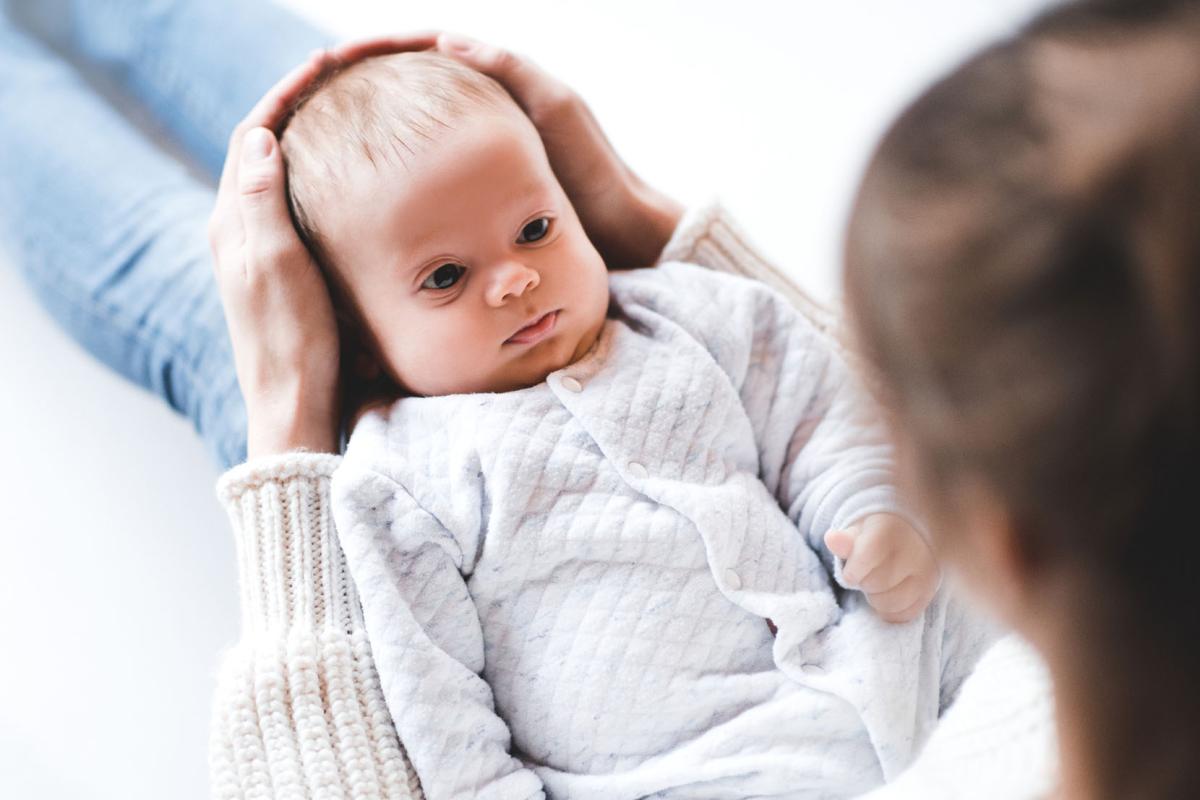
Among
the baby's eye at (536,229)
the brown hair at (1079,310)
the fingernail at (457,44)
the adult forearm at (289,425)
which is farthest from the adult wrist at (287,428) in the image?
the brown hair at (1079,310)

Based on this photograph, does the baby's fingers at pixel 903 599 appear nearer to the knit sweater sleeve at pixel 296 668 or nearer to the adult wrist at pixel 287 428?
the knit sweater sleeve at pixel 296 668

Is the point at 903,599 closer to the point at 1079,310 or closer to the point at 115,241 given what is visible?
the point at 1079,310

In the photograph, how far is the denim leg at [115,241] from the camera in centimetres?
121

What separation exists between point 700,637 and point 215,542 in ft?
1.94

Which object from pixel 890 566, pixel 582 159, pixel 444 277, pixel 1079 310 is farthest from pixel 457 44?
pixel 1079 310

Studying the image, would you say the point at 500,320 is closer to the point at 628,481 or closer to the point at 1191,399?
the point at 628,481

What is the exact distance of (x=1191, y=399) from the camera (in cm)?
33

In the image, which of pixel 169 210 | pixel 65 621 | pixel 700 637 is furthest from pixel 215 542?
pixel 700 637

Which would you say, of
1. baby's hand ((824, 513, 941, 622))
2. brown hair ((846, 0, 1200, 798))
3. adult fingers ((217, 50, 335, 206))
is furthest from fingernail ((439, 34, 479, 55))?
brown hair ((846, 0, 1200, 798))

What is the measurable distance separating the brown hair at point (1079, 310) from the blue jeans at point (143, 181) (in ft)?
2.83

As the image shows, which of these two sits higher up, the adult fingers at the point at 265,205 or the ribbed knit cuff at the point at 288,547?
the adult fingers at the point at 265,205

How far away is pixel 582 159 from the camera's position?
3.63 feet

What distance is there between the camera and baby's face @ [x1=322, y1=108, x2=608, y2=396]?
904 mm

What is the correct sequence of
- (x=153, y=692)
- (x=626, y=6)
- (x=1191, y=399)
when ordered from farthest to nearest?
(x=626, y=6) < (x=153, y=692) < (x=1191, y=399)
